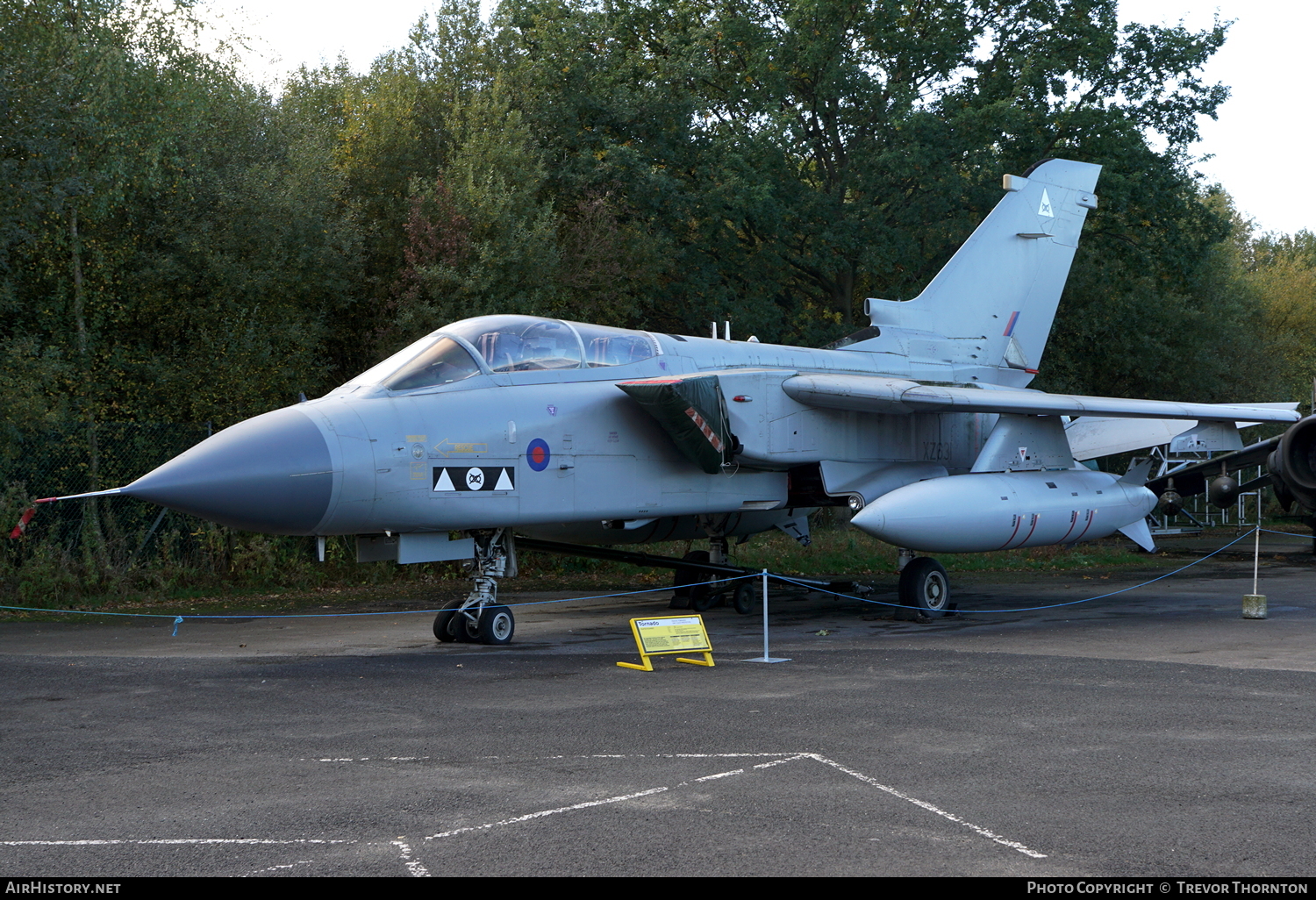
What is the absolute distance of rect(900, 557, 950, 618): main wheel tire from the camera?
13.5 metres

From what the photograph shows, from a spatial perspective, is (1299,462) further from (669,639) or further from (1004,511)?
(669,639)

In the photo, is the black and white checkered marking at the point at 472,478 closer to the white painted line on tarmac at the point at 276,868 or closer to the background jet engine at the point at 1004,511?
the background jet engine at the point at 1004,511

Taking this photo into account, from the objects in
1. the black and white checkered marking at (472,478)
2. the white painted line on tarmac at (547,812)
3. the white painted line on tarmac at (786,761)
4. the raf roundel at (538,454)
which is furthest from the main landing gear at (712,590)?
the white painted line on tarmac at (547,812)

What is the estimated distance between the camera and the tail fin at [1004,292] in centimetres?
1614

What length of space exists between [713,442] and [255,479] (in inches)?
185

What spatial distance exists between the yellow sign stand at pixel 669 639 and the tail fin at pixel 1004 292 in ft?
23.2

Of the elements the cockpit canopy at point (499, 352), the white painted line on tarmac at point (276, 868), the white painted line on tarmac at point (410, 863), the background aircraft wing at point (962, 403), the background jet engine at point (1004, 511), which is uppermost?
the cockpit canopy at point (499, 352)

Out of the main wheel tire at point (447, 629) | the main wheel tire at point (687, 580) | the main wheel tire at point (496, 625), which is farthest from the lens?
the main wheel tire at point (687, 580)

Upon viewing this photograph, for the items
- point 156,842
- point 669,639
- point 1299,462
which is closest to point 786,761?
point 156,842

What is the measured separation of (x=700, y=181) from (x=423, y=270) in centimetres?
887

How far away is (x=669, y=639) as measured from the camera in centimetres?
973

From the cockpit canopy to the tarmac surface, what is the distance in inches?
102

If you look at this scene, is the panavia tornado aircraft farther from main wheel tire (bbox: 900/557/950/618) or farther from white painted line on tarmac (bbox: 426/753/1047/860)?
white painted line on tarmac (bbox: 426/753/1047/860)

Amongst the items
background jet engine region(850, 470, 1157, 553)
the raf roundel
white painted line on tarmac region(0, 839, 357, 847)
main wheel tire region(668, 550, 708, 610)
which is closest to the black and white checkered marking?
the raf roundel
